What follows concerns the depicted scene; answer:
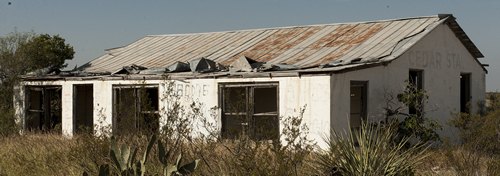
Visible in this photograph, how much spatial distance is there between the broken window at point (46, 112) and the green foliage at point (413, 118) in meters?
10.8

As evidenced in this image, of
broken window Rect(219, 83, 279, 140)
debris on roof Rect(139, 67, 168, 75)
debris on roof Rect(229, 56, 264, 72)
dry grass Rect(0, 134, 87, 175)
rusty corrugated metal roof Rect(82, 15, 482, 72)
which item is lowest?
dry grass Rect(0, 134, 87, 175)

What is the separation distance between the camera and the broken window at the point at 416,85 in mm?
16939

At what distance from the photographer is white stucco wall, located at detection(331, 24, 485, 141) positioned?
15414 millimetres

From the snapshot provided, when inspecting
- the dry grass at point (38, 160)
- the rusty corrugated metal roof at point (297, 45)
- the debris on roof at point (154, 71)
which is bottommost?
the dry grass at point (38, 160)

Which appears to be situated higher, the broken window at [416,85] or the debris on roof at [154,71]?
the debris on roof at [154,71]

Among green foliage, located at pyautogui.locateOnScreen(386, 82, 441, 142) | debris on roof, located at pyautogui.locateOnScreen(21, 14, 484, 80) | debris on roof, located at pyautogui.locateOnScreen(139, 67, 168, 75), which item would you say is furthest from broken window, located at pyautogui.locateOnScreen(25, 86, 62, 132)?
green foliage, located at pyautogui.locateOnScreen(386, 82, 441, 142)

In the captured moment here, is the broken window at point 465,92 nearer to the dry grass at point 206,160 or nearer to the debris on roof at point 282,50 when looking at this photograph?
the debris on roof at point 282,50

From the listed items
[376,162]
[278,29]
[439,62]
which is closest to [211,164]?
[376,162]

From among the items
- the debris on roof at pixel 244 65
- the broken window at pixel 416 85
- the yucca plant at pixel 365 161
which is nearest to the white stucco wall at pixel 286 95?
the debris on roof at pixel 244 65

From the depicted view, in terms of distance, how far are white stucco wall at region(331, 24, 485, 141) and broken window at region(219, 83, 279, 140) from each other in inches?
68.5

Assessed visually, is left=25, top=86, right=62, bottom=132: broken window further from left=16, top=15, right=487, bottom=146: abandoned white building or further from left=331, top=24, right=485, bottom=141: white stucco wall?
left=331, top=24, right=485, bottom=141: white stucco wall

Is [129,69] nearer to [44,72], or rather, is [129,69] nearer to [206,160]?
[44,72]

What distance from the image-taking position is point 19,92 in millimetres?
22547

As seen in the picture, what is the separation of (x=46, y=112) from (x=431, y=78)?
1250 centimetres
